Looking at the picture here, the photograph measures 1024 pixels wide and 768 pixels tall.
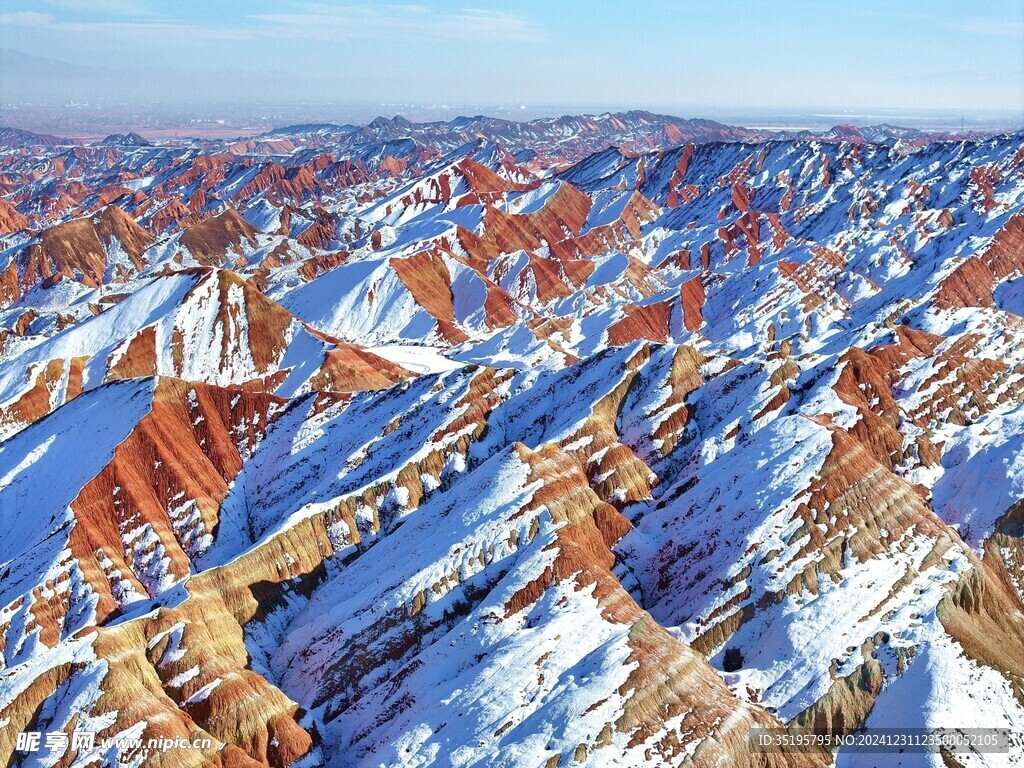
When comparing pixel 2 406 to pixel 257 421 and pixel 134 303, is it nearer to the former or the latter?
pixel 134 303

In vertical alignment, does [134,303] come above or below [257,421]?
above

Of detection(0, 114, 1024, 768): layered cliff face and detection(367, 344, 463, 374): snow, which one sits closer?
detection(0, 114, 1024, 768): layered cliff face

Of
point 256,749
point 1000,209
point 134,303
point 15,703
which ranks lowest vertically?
point 256,749

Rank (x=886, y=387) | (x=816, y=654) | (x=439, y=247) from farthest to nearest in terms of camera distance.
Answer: (x=439, y=247)
(x=886, y=387)
(x=816, y=654)

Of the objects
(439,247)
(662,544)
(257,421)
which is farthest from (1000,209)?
(257,421)

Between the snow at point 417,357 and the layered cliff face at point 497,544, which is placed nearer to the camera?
the layered cliff face at point 497,544

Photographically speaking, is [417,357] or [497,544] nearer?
[497,544]

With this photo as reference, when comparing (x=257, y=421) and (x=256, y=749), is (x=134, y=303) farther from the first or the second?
(x=256, y=749)

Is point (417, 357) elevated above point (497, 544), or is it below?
below

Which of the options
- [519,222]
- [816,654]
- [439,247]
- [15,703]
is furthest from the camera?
[519,222]

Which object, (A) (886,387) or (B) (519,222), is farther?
(B) (519,222)
